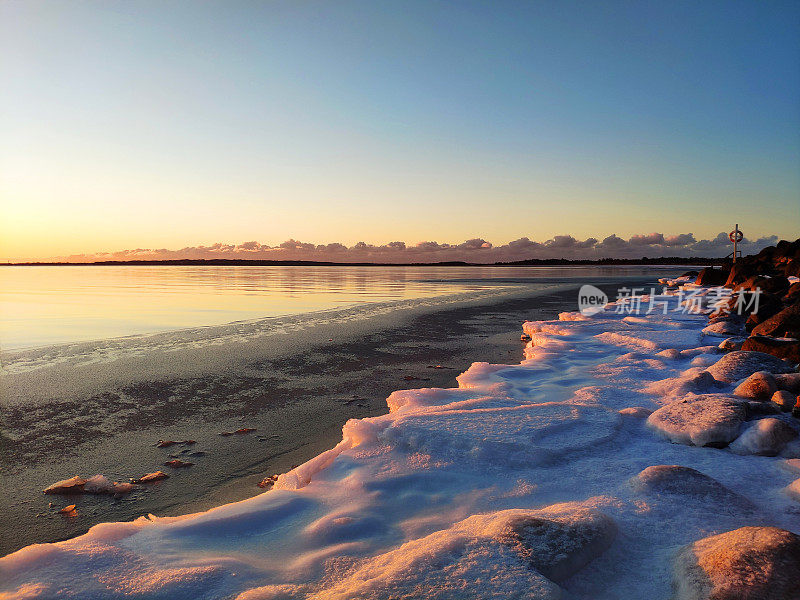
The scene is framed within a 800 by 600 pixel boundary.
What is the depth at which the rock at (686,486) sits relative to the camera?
8.13 feet

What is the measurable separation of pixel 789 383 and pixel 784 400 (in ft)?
1.57

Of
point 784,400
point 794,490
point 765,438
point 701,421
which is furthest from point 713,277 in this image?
point 794,490

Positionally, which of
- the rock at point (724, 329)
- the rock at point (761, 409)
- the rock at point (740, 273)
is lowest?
the rock at point (724, 329)

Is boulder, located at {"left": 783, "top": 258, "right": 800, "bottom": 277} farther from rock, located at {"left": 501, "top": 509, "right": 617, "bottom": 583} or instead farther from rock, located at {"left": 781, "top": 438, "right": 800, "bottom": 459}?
rock, located at {"left": 501, "top": 509, "right": 617, "bottom": 583}

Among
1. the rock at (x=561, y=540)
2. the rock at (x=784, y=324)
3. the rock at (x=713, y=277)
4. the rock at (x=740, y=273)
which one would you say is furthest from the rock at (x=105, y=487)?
the rock at (x=713, y=277)

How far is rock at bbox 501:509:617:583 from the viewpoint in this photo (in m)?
1.88

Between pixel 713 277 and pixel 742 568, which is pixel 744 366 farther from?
pixel 713 277

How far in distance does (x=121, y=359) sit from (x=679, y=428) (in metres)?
7.14

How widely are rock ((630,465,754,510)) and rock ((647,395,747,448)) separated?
70 cm

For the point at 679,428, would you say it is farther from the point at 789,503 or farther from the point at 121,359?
the point at 121,359

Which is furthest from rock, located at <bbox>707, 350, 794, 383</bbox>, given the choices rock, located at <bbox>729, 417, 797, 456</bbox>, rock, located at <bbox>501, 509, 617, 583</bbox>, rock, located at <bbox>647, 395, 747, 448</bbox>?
rock, located at <bbox>501, 509, 617, 583</bbox>

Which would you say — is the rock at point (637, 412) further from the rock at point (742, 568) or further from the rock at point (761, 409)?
the rock at point (742, 568)

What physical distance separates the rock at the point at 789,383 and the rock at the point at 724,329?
4551mm

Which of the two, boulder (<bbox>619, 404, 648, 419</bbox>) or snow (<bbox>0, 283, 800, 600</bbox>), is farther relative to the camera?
boulder (<bbox>619, 404, 648, 419</bbox>)
